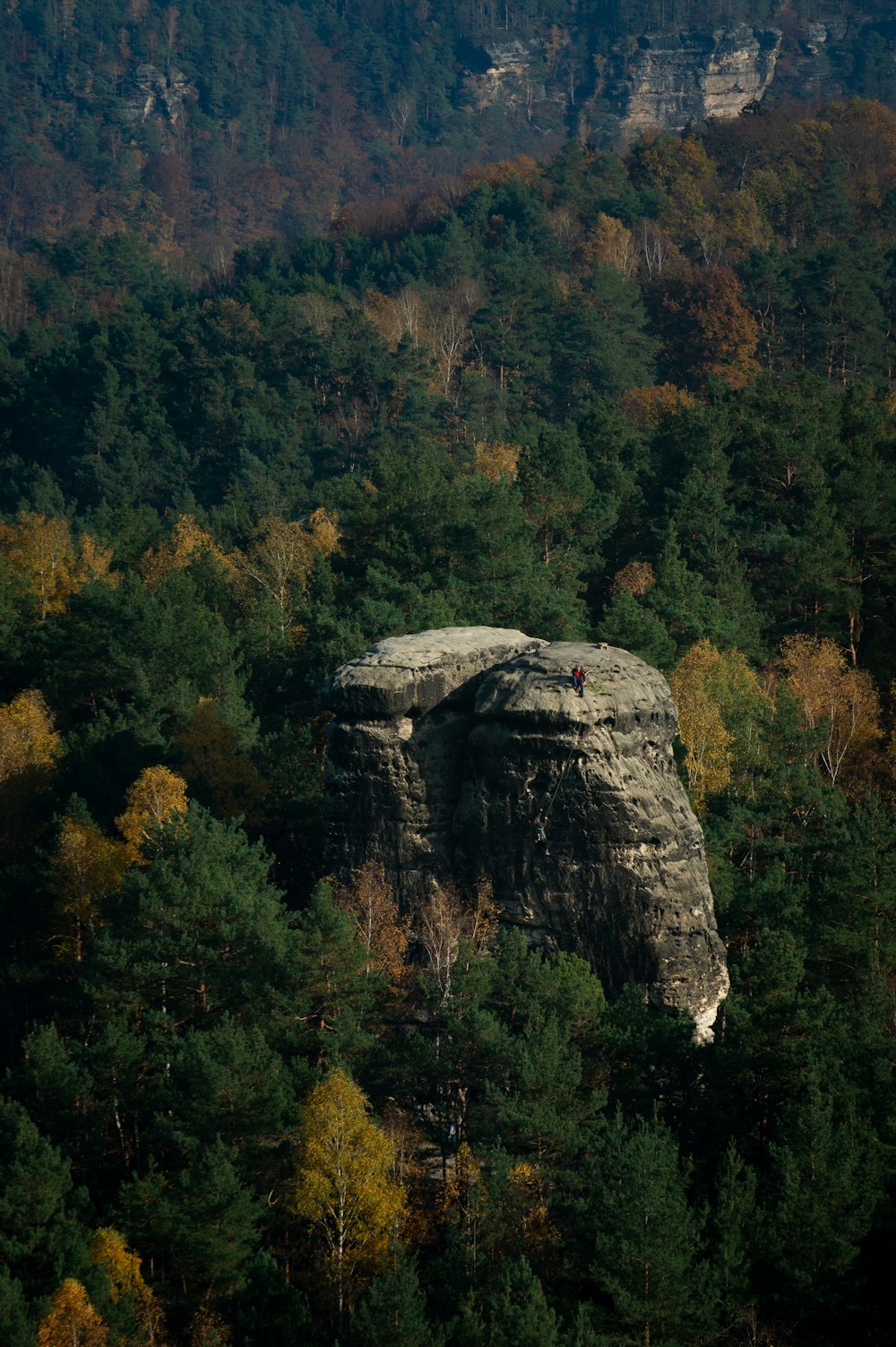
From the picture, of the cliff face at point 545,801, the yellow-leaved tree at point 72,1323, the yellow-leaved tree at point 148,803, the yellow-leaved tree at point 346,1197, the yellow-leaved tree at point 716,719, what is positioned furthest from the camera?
the yellow-leaved tree at point 716,719

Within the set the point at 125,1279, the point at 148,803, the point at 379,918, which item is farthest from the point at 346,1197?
the point at 148,803

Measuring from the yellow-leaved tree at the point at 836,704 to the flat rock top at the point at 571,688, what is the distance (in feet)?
33.1

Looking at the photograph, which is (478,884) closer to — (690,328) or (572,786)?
(572,786)

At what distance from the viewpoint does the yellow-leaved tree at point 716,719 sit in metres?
46.2

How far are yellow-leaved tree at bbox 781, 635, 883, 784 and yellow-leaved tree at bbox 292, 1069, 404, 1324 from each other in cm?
1800

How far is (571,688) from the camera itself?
3753 cm

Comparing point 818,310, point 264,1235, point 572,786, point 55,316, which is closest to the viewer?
point 264,1235

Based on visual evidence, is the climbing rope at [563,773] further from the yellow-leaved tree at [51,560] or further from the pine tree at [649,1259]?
the yellow-leaved tree at [51,560]

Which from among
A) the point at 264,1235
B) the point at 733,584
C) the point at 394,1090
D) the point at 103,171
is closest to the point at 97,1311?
the point at 264,1235

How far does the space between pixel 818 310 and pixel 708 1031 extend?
59.3 m

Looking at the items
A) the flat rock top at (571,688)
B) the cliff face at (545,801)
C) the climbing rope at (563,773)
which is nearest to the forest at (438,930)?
the cliff face at (545,801)

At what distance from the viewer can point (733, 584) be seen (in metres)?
55.4

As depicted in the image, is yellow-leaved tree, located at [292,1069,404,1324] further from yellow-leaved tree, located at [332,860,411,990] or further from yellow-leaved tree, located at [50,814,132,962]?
yellow-leaved tree, located at [50,814,132,962]

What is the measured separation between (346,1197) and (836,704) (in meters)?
22.7
